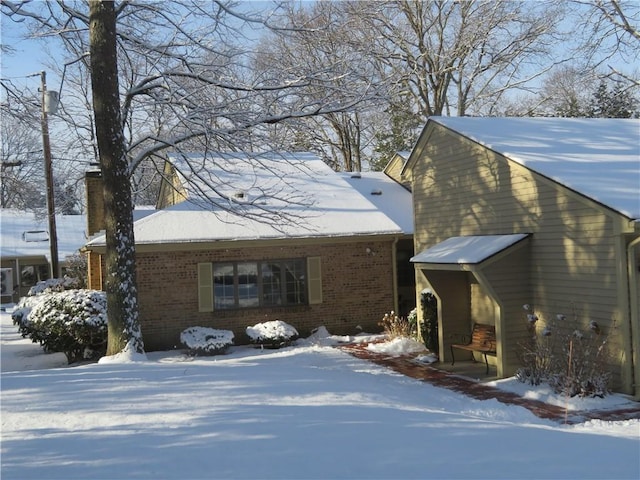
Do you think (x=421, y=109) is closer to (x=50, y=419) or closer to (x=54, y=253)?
(x=54, y=253)

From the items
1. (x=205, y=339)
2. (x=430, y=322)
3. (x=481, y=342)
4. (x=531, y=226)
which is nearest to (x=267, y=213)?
(x=205, y=339)

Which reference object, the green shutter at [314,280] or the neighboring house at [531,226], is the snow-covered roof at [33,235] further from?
the neighboring house at [531,226]

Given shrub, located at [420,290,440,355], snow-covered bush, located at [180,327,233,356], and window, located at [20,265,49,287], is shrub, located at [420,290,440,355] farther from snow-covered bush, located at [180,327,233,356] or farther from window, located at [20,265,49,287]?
window, located at [20,265,49,287]

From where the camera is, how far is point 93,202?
1794 cm

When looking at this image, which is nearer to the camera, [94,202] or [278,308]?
[278,308]

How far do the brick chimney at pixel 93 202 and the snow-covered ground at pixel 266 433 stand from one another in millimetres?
9482

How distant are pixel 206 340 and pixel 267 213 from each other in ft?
11.4

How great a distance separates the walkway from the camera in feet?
26.8

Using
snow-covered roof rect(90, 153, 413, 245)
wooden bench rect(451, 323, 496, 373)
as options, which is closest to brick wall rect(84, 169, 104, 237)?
snow-covered roof rect(90, 153, 413, 245)

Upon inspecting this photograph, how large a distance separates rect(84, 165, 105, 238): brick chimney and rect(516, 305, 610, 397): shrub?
1275 cm

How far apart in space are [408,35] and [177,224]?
59.5ft

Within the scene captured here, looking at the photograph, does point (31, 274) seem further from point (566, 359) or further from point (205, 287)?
point (566, 359)

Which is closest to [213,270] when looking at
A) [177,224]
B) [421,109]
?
[177,224]

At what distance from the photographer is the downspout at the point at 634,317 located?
28.6ft
